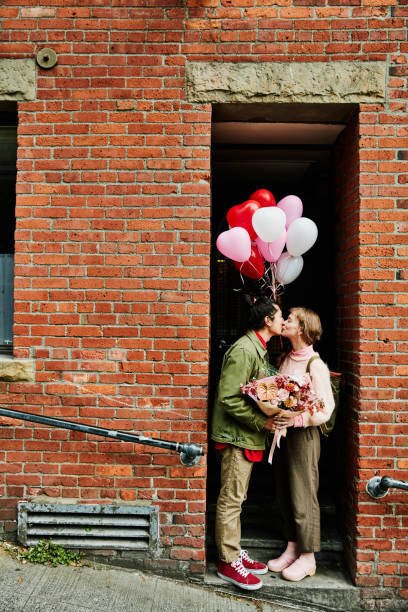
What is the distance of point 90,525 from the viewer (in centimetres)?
356

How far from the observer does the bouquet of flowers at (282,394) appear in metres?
3.29

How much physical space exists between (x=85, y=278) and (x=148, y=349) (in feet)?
2.23

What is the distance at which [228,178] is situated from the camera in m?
5.00

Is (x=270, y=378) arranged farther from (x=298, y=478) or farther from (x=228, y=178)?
(x=228, y=178)

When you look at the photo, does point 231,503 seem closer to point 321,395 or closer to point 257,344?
point 321,395

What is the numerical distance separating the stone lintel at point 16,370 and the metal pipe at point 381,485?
250cm

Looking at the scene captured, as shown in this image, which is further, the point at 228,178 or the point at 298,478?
the point at 228,178

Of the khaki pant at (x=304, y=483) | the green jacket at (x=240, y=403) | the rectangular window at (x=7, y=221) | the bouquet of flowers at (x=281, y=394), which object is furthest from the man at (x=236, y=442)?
the rectangular window at (x=7, y=221)

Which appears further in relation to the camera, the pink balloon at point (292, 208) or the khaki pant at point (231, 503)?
the pink balloon at point (292, 208)

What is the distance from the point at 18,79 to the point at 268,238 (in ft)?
6.94

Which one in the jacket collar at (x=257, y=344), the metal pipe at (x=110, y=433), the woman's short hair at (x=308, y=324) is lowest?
the metal pipe at (x=110, y=433)

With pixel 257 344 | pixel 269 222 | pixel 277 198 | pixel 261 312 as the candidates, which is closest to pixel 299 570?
pixel 257 344

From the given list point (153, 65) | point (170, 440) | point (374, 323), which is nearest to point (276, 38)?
point (153, 65)

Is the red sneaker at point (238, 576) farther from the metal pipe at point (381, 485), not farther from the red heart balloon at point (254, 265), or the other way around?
the red heart balloon at point (254, 265)
